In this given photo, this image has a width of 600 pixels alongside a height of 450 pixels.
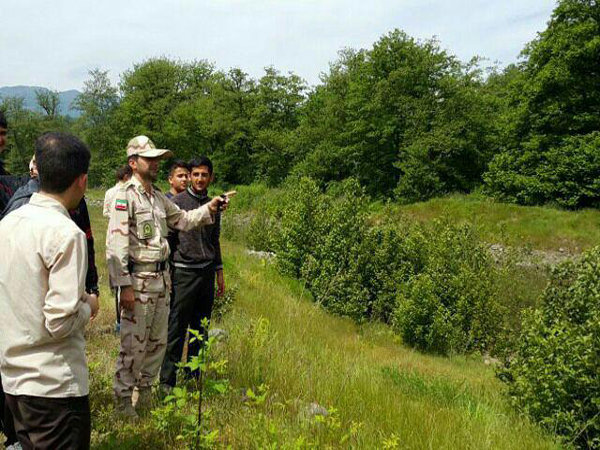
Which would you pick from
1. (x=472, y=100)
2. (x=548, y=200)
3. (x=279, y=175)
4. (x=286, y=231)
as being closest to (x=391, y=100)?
(x=472, y=100)

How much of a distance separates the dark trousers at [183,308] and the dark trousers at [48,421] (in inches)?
77.9

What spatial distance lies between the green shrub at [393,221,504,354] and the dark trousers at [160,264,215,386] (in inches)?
264

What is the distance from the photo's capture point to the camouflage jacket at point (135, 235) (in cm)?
362

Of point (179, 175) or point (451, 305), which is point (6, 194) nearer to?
point (179, 175)

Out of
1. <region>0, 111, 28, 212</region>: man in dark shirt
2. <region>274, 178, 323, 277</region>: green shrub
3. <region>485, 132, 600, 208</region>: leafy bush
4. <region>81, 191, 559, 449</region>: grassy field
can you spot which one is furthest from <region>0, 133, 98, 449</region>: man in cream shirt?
<region>485, 132, 600, 208</region>: leafy bush

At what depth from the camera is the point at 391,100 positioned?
111ft

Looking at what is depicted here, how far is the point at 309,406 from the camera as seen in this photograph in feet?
12.3

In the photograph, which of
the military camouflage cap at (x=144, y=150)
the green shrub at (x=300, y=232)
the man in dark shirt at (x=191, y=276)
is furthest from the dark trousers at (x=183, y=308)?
the green shrub at (x=300, y=232)

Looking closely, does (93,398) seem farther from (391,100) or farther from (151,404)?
(391,100)

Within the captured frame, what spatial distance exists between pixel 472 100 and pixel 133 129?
3719 cm

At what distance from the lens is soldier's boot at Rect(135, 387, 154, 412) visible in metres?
3.77

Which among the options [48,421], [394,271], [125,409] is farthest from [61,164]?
[394,271]

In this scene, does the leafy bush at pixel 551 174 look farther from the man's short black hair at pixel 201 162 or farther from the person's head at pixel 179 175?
the man's short black hair at pixel 201 162

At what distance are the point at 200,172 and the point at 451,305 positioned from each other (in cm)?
813
